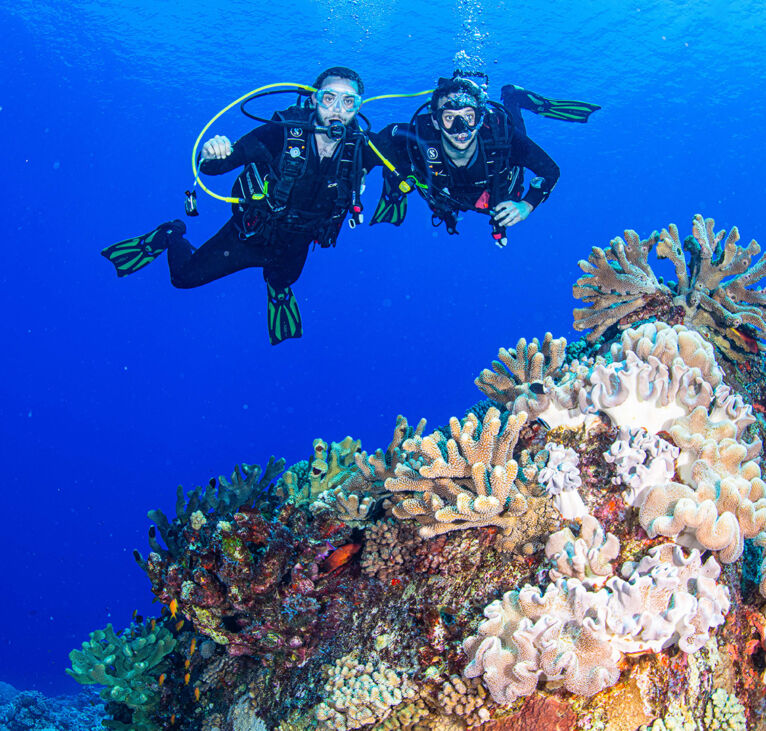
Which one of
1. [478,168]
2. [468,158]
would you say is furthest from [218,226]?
[478,168]

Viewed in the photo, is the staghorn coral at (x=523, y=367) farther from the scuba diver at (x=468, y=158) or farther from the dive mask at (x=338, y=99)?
the dive mask at (x=338, y=99)

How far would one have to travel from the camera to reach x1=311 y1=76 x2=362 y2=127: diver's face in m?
7.10

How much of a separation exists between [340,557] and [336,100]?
6246 millimetres

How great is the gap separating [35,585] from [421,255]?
6910 cm

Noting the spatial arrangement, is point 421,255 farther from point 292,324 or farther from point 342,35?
point 292,324

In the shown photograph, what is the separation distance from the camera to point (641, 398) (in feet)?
10.0

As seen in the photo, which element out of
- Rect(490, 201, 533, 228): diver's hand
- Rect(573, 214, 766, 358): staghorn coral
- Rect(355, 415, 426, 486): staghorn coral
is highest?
Rect(490, 201, 533, 228): diver's hand

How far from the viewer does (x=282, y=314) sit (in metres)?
9.41

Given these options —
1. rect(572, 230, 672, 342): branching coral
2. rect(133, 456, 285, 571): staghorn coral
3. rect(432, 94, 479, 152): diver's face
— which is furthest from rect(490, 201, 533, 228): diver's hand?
rect(133, 456, 285, 571): staghorn coral

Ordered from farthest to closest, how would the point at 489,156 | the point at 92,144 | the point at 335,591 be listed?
1. the point at 92,144
2. the point at 489,156
3. the point at 335,591

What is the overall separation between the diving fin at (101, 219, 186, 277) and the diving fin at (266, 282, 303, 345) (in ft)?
6.20

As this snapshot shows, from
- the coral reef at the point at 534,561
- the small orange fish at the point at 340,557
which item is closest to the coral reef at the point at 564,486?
the coral reef at the point at 534,561

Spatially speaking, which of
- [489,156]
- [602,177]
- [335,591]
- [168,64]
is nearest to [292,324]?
[489,156]

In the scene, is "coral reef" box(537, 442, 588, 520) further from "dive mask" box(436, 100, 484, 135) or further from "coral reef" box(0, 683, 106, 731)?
"coral reef" box(0, 683, 106, 731)
